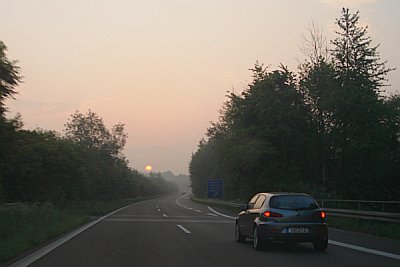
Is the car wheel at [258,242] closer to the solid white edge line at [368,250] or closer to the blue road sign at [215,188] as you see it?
the solid white edge line at [368,250]

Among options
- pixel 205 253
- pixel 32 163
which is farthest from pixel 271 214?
pixel 32 163

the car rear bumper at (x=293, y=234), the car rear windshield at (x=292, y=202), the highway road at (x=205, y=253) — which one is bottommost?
the highway road at (x=205, y=253)

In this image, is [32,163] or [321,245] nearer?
[321,245]

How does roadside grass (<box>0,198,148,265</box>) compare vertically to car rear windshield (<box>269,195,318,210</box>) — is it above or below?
below

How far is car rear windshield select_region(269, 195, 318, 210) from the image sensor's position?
12.1m

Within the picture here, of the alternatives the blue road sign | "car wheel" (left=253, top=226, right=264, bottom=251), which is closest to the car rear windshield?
"car wheel" (left=253, top=226, right=264, bottom=251)

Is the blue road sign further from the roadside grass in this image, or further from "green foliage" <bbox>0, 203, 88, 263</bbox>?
"green foliage" <bbox>0, 203, 88, 263</bbox>

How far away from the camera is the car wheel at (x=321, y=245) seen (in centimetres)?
1196

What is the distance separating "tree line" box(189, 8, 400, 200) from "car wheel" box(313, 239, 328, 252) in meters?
23.6

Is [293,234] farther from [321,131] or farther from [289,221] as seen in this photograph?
[321,131]

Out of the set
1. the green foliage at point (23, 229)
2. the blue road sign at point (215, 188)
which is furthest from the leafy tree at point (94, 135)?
the green foliage at point (23, 229)

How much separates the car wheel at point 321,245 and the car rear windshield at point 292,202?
0.84m

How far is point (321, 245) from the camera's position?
12.1 metres

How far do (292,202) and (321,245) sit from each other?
1.28 metres
